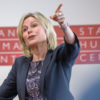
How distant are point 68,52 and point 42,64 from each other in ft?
0.54

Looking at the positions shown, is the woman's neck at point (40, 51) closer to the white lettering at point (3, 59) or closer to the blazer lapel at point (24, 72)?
the blazer lapel at point (24, 72)

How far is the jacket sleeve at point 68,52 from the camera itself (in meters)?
0.85

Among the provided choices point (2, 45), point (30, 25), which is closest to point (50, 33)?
point (30, 25)

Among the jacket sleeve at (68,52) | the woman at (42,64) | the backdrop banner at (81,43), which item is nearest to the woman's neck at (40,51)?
the woman at (42,64)

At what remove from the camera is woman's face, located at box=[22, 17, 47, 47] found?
98 centimetres

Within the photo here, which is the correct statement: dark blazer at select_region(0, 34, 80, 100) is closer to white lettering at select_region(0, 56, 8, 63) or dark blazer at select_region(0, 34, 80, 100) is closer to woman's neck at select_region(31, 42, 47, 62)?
woman's neck at select_region(31, 42, 47, 62)

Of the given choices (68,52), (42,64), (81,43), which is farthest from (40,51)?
(81,43)

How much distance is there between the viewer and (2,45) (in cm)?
183

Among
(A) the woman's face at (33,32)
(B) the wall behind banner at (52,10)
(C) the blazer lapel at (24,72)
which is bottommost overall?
(C) the blazer lapel at (24,72)

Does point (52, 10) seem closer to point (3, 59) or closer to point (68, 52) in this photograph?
point (3, 59)

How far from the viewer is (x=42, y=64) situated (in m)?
0.96

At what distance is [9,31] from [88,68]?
789 mm

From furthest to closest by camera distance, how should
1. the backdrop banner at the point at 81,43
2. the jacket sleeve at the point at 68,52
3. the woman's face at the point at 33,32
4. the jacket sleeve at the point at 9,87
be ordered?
the backdrop banner at the point at 81,43 → the jacket sleeve at the point at 9,87 → the woman's face at the point at 33,32 → the jacket sleeve at the point at 68,52

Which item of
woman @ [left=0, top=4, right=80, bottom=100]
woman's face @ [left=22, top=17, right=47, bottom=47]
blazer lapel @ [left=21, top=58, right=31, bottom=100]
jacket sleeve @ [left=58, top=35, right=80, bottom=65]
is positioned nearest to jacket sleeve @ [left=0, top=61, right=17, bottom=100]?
woman @ [left=0, top=4, right=80, bottom=100]
